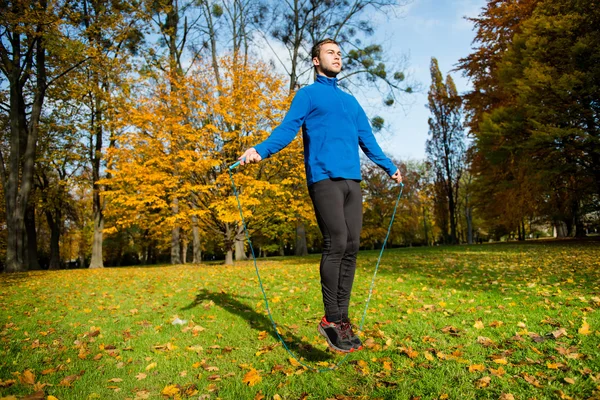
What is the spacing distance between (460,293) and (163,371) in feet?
13.8

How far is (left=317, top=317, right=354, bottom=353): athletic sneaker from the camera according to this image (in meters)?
2.69

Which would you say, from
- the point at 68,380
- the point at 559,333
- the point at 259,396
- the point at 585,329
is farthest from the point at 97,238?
the point at 585,329

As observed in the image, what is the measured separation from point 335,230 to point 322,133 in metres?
0.75

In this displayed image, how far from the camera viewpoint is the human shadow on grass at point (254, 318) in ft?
10.6

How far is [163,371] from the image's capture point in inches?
118

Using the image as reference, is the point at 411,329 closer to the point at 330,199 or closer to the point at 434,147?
the point at 330,199

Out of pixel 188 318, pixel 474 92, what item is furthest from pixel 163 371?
pixel 474 92

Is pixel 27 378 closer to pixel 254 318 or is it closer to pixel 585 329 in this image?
pixel 254 318

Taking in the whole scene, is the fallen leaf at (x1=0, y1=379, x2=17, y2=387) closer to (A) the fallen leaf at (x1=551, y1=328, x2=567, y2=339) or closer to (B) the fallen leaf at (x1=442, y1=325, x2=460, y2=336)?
(B) the fallen leaf at (x1=442, y1=325, x2=460, y2=336)

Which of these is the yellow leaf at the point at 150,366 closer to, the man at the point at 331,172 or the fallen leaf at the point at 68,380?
the fallen leaf at the point at 68,380

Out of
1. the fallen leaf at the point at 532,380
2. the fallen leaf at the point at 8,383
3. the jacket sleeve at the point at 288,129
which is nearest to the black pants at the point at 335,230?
the jacket sleeve at the point at 288,129

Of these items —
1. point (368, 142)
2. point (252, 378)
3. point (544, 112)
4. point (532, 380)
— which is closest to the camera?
point (532, 380)

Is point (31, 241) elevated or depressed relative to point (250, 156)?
depressed

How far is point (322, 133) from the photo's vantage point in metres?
2.85
